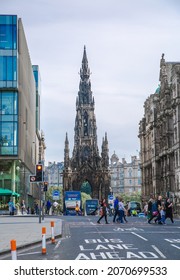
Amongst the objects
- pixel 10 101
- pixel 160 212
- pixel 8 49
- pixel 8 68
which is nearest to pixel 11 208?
pixel 10 101

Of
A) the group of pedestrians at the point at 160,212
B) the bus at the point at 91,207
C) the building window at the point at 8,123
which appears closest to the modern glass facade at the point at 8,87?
the building window at the point at 8,123

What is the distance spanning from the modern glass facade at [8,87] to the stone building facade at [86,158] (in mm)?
95446

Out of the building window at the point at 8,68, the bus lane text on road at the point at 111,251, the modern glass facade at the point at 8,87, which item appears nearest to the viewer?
the bus lane text on road at the point at 111,251

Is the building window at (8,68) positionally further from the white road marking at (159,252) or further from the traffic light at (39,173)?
the white road marking at (159,252)

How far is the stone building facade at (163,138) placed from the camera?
8075cm

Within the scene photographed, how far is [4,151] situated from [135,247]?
1854 inches

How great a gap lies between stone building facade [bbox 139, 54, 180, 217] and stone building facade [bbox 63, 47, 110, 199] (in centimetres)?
4838

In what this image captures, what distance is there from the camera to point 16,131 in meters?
66.0

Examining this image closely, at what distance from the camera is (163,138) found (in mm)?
91938

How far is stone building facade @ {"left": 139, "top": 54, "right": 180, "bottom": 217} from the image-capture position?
80.8 m

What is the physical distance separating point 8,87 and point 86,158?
9926 cm

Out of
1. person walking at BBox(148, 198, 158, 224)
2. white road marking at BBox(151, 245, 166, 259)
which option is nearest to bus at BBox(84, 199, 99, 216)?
person walking at BBox(148, 198, 158, 224)

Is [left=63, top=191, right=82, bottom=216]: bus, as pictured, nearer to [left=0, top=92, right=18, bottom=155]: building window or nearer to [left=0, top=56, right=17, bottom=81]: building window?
[left=0, top=92, right=18, bottom=155]: building window

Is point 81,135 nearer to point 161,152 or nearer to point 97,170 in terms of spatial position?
point 97,170
